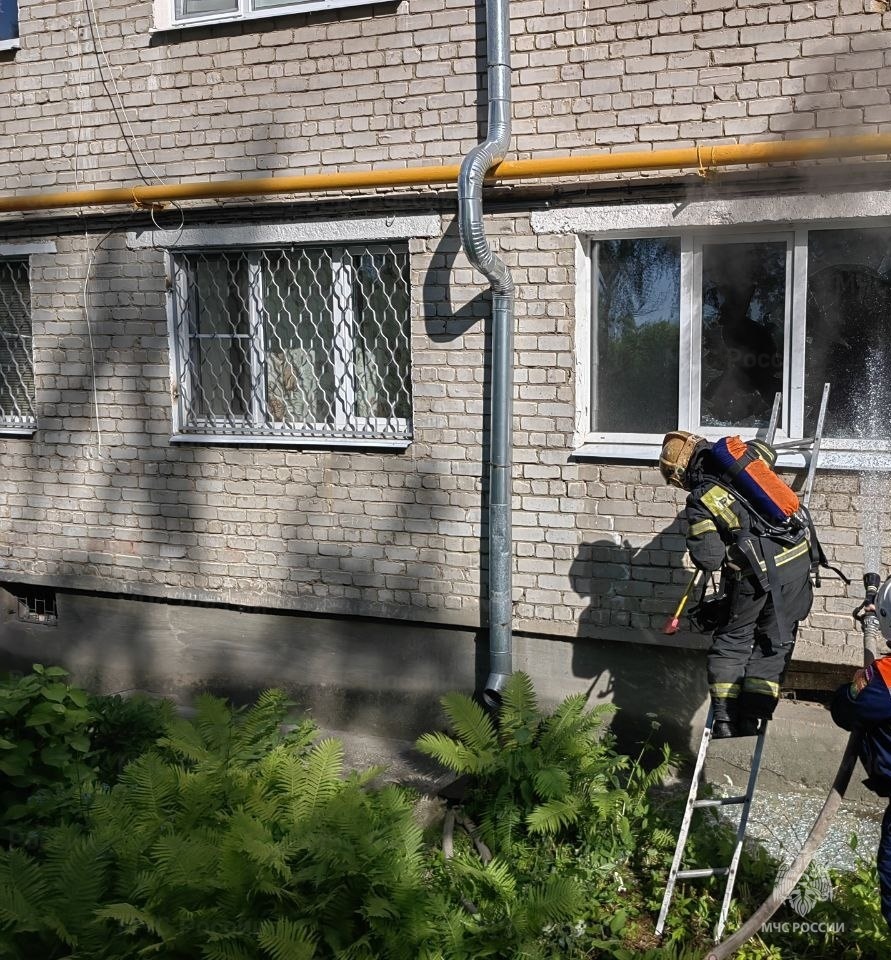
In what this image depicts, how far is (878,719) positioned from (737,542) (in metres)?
1.16

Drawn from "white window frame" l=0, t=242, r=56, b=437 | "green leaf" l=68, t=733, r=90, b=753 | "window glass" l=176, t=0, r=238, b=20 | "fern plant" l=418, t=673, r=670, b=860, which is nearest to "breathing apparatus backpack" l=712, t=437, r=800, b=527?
"fern plant" l=418, t=673, r=670, b=860

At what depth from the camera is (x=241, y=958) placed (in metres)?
3.35

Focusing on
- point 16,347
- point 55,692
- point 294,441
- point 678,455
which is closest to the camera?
point 678,455

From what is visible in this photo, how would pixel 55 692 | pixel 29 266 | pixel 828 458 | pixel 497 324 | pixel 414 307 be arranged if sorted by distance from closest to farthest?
pixel 55 692 < pixel 828 458 < pixel 497 324 < pixel 414 307 < pixel 29 266

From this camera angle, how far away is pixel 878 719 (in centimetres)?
342

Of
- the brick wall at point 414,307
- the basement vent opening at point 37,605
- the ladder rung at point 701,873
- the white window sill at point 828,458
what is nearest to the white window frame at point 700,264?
the white window sill at point 828,458

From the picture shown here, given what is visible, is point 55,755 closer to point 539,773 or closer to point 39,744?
point 39,744

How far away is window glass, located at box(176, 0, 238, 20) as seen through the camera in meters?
6.48

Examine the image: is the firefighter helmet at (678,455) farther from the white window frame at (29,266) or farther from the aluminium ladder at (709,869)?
the white window frame at (29,266)

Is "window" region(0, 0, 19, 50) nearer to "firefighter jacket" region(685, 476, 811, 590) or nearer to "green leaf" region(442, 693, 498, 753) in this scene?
"green leaf" region(442, 693, 498, 753)

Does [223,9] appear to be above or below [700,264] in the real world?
above

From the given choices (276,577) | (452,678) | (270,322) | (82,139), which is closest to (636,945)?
(452,678)

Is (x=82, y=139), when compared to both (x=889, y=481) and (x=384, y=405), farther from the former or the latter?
(x=889, y=481)

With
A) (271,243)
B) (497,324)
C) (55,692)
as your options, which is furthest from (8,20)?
(55,692)
